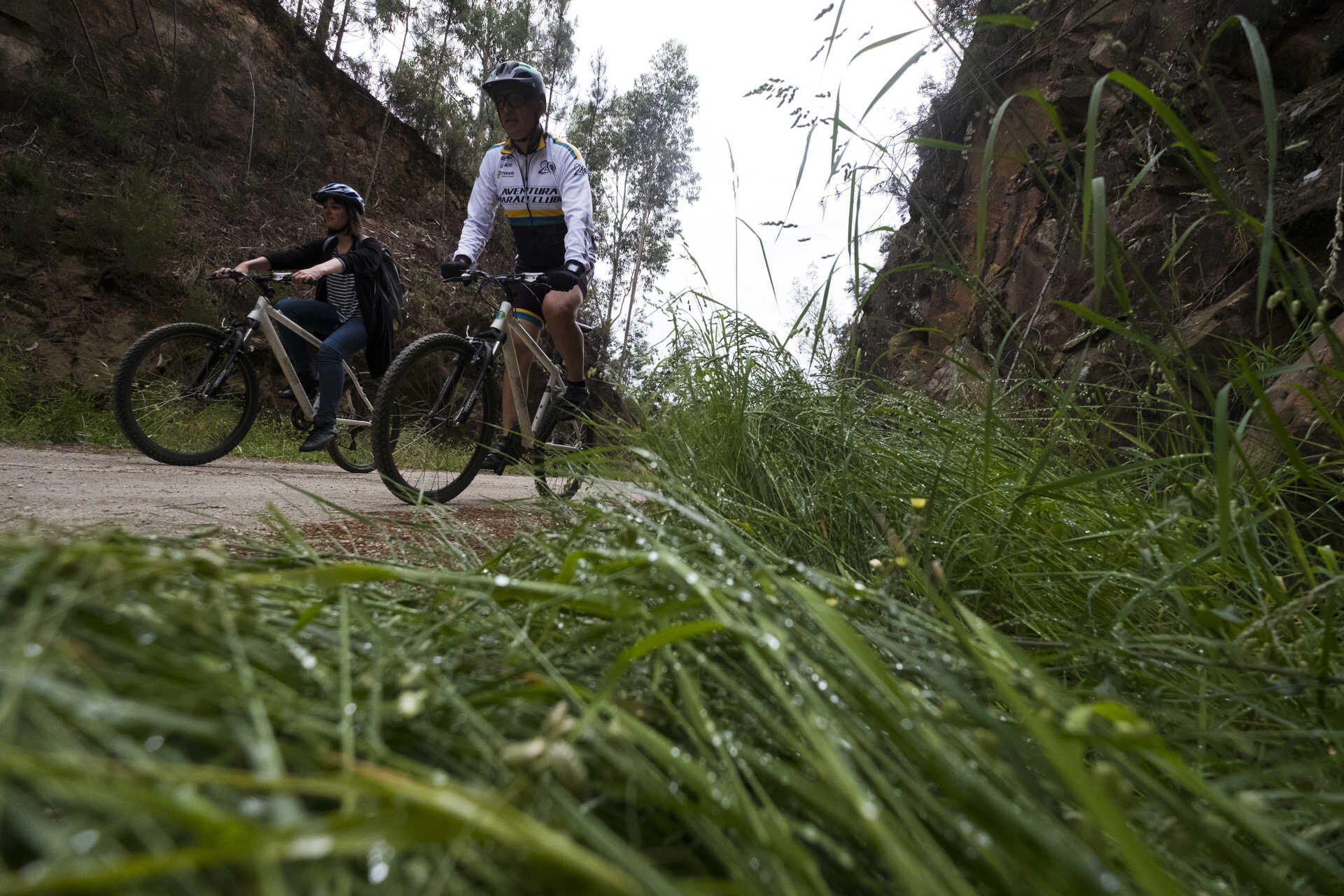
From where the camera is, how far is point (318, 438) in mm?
4727

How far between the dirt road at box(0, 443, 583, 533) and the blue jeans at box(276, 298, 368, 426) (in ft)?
1.82

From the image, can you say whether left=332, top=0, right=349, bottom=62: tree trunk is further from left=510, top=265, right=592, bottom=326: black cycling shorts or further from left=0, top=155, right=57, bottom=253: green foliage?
left=510, top=265, right=592, bottom=326: black cycling shorts

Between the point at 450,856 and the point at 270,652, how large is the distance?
A: 8.6 inches

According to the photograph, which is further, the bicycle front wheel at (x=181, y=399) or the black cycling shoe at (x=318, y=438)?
the black cycling shoe at (x=318, y=438)

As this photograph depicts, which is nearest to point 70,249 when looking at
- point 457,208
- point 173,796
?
point 457,208

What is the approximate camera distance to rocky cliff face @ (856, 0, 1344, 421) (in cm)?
179

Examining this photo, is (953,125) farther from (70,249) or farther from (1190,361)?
(70,249)

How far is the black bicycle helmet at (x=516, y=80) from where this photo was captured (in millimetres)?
4078

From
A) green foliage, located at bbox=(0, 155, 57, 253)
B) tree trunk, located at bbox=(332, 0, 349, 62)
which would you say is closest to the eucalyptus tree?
tree trunk, located at bbox=(332, 0, 349, 62)

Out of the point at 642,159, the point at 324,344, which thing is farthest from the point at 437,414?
the point at 642,159

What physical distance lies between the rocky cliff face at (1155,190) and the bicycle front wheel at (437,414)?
2290mm

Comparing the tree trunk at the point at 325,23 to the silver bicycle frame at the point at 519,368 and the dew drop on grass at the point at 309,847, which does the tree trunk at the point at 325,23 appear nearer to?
the silver bicycle frame at the point at 519,368

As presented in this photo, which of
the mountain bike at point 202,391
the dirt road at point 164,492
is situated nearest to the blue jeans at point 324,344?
the mountain bike at point 202,391

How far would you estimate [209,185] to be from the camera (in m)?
10.5
